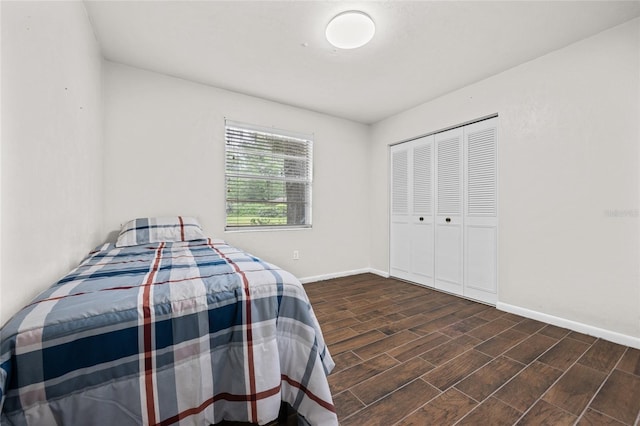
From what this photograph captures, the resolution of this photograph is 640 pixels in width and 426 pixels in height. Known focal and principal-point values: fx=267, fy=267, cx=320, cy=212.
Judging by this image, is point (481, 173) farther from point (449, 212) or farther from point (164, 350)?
point (164, 350)

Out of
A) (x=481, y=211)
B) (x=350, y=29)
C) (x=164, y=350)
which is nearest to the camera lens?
(x=164, y=350)

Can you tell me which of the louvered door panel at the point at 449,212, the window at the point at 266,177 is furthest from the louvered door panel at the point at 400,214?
the window at the point at 266,177

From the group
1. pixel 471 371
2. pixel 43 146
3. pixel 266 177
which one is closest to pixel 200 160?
pixel 266 177

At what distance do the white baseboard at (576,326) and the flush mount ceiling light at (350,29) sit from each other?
2.80 m

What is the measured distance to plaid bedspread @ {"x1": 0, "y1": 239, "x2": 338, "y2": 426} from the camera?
0.77 meters

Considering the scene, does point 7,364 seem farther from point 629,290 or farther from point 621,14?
point 621,14

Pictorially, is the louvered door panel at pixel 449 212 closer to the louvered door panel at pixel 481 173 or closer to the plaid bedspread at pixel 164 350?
the louvered door panel at pixel 481 173

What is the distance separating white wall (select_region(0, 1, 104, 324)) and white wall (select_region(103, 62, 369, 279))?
61 centimetres

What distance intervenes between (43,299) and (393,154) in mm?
3887

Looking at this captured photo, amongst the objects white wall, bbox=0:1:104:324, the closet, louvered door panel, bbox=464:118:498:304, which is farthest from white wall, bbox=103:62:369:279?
louvered door panel, bbox=464:118:498:304

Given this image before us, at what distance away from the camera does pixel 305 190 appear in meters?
3.76

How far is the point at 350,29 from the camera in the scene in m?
1.99

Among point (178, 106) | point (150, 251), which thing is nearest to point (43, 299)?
point (150, 251)

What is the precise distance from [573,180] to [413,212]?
5.56 feet
